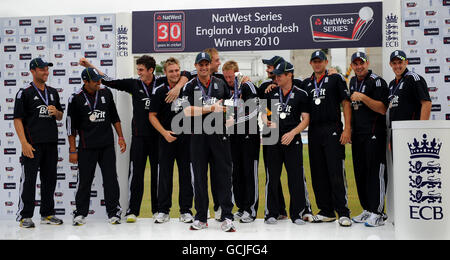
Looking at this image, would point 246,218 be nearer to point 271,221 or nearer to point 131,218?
point 271,221

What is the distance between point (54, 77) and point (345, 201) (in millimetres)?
4059

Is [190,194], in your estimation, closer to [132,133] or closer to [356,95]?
[132,133]

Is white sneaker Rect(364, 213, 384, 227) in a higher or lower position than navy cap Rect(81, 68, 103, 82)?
lower

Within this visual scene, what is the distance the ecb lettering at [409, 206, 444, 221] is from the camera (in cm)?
384

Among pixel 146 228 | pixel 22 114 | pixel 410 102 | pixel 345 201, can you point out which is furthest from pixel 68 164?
pixel 410 102

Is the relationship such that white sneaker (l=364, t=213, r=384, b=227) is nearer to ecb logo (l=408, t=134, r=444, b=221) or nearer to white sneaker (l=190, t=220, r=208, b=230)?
ecb logo (l=408, t=134, r=444, b=221)

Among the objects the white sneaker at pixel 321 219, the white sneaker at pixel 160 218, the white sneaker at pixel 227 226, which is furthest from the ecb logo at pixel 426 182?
the white sneaker at pixel 160 218

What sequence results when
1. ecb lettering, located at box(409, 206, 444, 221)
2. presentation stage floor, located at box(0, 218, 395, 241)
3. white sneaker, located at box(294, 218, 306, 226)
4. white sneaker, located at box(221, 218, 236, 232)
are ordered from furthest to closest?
1. white sneaker, located at box(294, 218, 306, 226)
2. white sneaker, located at box(221, 218, 236, 232)
3. presentation stage floor, located at box(0, 218, 395, 241)
4. ecb lettering, located at box(409, 206, 444, 221)

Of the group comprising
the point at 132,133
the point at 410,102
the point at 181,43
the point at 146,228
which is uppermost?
the point at 181,43

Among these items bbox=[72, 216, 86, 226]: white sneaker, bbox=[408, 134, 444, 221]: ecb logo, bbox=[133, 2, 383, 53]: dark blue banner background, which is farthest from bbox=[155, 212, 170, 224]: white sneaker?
bbox=[408, 134, 444, 221]: ecb logo

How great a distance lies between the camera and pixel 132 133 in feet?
17.6

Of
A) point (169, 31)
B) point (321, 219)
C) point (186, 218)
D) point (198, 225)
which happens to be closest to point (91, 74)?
point (169, 31)

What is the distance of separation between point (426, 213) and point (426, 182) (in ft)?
0.89

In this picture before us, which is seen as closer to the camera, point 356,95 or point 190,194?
point 356,95
